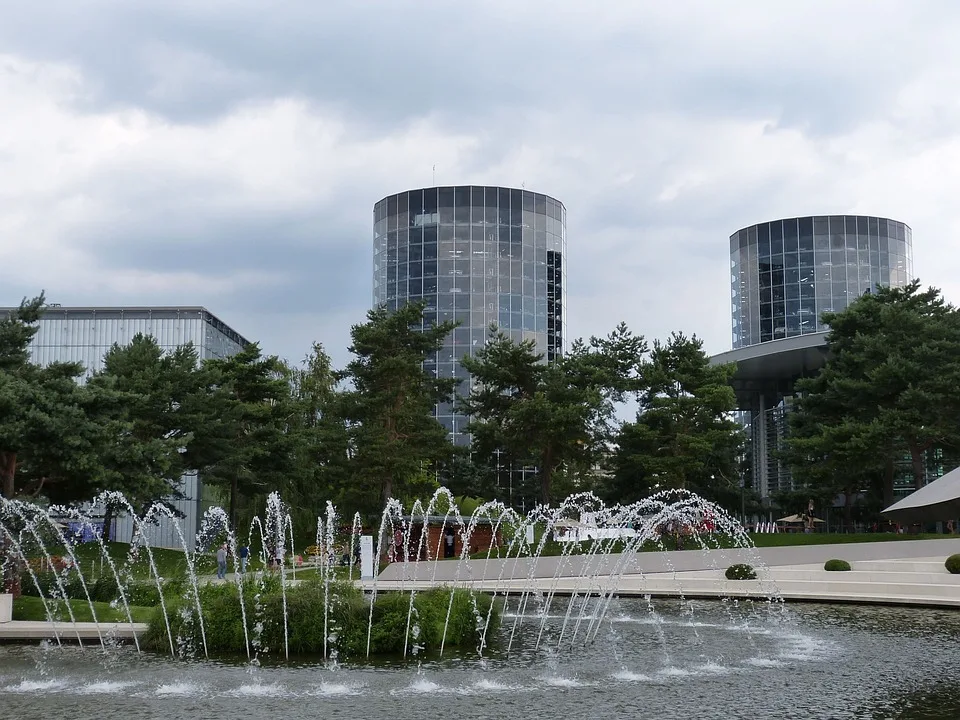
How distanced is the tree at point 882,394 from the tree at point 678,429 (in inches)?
136

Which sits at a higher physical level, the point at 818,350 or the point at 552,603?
the point at 818,350

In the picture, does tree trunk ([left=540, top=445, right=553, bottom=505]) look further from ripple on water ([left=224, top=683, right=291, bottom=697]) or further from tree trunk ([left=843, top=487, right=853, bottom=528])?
ripple on water ([left=224, top=683, right=291, bottom=697])

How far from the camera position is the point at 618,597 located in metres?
25.6

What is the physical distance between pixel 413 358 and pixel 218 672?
29194mm

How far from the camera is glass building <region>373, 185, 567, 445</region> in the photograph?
2584 inches

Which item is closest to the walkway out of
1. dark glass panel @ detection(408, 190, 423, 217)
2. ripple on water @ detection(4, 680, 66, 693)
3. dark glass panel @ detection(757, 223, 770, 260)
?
ripple on water @ detection(4, 680, 66, 693)

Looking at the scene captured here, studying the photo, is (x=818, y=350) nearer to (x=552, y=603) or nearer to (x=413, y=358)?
(x=413, y=358)

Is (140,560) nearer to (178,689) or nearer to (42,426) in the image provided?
(42,426)

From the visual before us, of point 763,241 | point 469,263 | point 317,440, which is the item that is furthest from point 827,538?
point 763,241

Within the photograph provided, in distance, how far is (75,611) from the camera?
63.1 feet

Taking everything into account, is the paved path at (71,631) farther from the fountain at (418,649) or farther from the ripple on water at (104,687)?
the ripple on water at (104,687)

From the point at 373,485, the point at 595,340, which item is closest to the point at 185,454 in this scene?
the point at 373,485

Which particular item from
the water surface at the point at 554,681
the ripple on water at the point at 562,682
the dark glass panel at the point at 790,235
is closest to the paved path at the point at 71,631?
the water surface at the point at 554,681

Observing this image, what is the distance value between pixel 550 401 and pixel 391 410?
22.3 feet
